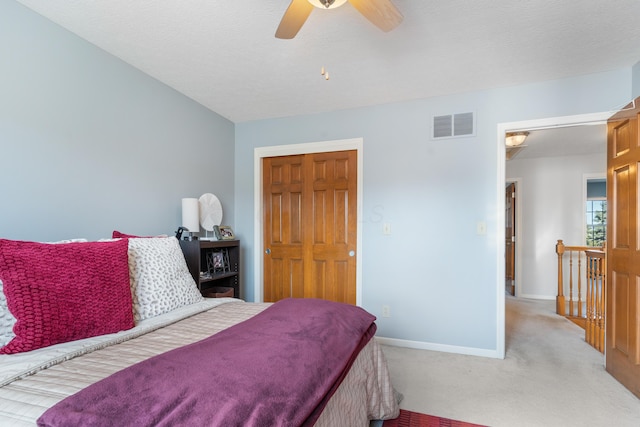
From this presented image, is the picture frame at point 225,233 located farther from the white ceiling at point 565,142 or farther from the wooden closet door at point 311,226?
A: the white ceiling at point 565,142

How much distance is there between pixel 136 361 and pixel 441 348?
2.61 metres

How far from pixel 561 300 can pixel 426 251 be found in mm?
2715

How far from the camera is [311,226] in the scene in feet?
11.1

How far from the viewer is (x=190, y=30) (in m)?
1.92

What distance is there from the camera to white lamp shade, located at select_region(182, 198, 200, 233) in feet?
8.65

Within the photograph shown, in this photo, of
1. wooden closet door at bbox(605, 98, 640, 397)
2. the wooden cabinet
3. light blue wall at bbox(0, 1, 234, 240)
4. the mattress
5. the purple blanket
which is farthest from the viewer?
the wooden cabinet

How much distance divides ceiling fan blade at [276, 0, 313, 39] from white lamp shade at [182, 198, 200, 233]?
158 centimetres

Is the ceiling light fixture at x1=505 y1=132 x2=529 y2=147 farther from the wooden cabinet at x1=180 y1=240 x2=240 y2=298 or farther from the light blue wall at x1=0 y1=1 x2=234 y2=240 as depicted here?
the light blue wall at x1=0 y1=1 x2=234 y2=240

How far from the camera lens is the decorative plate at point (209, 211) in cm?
294

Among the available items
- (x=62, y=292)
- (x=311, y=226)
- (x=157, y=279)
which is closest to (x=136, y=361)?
(x=62, y=292)

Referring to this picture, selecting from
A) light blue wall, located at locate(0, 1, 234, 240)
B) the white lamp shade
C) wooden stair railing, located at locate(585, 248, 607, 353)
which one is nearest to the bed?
light blue wall, located at locate(0, 1, 234, 240)

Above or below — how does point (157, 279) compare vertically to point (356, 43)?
below

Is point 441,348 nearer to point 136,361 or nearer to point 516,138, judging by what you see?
point 136,361

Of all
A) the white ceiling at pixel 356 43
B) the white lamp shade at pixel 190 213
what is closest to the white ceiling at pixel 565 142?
the white ceiling at pixel 356 43
